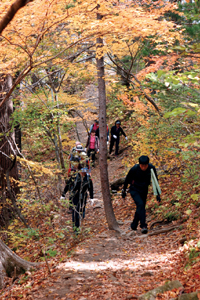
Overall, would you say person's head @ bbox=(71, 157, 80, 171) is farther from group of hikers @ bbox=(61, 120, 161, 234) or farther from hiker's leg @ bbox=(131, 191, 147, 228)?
hiker's leg @ bbox=(131, 191, 147, 228)

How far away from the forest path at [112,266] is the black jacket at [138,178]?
1.23 m

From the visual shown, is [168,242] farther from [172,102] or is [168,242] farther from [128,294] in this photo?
[172,102]

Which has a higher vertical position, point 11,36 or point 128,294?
point 11,36

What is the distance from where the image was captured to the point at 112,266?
4.95 metres

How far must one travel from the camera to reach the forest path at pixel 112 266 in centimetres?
388

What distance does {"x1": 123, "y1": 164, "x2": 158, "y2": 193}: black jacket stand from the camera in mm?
6242

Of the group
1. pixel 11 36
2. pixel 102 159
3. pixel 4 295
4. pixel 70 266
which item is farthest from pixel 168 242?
pixel 11 36

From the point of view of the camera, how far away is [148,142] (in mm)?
8391

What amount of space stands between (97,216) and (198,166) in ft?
14.9

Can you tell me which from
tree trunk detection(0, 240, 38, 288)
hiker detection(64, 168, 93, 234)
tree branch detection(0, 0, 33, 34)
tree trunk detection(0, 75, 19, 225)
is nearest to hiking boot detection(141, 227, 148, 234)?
hiker detection(64, 168, 93, 234)

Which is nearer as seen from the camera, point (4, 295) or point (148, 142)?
point (4, 295)

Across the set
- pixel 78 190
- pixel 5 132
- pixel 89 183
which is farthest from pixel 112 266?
pixel 5 132

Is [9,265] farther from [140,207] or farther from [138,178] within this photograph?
[138,178]

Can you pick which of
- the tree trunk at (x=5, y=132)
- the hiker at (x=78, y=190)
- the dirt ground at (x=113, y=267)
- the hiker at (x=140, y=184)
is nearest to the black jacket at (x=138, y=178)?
the hiker at (x=140, y=184)
